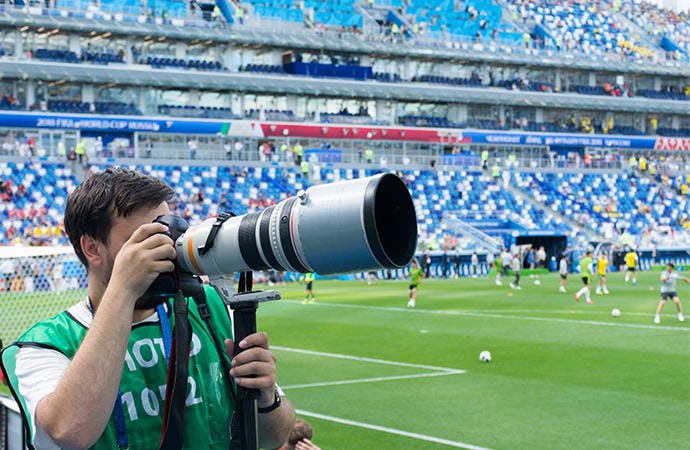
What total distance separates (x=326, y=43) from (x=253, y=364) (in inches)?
2310

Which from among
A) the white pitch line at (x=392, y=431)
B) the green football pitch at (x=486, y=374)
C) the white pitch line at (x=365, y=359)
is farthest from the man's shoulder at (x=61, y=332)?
the white pitch line at (x=365, y=359)

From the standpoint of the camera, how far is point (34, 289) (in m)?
14.8

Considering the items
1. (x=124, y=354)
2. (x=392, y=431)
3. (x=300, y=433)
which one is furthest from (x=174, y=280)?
(x=392, y=431)

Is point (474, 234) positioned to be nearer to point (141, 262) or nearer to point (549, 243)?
point (549, 243)

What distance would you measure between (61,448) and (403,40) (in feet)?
205

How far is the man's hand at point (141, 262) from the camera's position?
2832 mm

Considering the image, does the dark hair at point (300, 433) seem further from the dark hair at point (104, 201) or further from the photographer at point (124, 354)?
the dark hair at point (104, 201)

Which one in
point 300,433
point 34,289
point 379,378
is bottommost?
point 379,378

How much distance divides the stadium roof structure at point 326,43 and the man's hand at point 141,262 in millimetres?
51584

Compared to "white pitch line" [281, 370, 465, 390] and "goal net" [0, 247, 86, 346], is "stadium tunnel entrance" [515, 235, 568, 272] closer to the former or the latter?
"white pitch line" [281, 370, 465, 390]

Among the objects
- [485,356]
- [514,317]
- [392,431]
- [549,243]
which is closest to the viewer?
[392,431]

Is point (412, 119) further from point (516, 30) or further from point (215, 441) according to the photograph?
point (215, 441)

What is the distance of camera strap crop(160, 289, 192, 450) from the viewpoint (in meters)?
2.96

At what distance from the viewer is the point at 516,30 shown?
7081 cm
